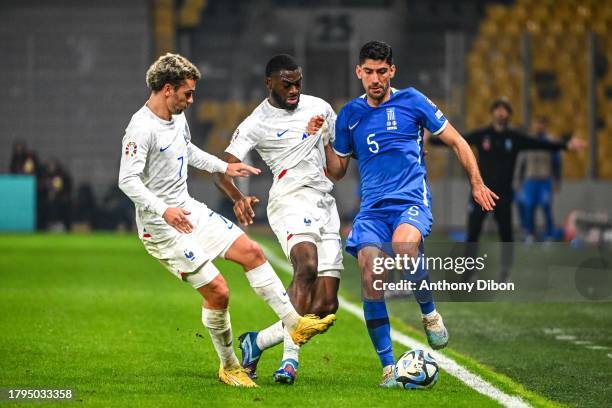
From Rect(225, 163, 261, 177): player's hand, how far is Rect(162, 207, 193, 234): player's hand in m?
0.81

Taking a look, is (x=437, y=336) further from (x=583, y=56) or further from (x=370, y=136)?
(x=583, y=56)

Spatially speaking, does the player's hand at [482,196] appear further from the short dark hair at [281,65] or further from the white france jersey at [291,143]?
the short dark hair at [281,65]

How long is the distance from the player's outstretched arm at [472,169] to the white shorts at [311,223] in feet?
3.38

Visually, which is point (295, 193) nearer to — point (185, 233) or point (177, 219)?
point (185, 233)

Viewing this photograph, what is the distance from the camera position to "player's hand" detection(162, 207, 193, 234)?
728 cm

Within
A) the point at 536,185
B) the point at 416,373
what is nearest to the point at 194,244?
the point at 416,373

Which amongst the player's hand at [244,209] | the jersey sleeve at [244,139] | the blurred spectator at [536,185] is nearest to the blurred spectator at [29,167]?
the blurred spectator at [536,185]

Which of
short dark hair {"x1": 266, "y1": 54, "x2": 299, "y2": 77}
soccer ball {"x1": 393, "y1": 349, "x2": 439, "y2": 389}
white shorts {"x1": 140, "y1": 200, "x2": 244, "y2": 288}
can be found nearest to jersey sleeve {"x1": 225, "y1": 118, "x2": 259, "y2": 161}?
short dark hair {"x1": 266, "y1": 54, "x2": 299, "y2": 77}

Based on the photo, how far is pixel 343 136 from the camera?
8.23 metres

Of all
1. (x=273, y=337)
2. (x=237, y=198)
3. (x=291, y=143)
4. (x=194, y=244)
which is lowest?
(x=273, y=337)

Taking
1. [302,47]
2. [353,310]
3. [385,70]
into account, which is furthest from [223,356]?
[302,47]

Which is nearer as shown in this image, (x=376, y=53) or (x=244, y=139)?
(x=376, y=53)

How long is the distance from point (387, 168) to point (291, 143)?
0.88 metres

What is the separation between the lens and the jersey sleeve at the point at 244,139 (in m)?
8.56
